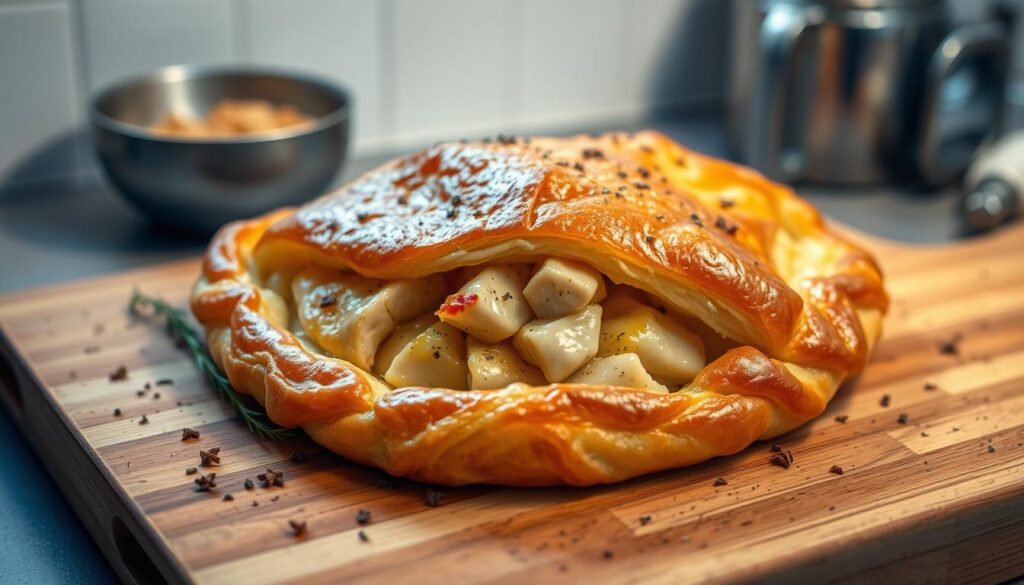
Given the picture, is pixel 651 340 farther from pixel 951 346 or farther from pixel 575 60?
pixel 575 60

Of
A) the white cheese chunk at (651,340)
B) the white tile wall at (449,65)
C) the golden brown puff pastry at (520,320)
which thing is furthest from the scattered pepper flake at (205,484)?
the white tile wall at (449,65)

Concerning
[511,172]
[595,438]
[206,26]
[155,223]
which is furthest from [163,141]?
[595,438]

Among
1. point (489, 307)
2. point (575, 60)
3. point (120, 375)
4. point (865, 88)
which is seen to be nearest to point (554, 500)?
point (489, 307)

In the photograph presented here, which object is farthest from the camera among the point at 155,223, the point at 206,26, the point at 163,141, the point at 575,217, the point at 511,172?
the point at 206,26

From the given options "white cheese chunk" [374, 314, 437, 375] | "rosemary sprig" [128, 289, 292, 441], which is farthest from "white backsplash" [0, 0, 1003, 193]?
"white cheese chunk" [374, 314, 437, 375]

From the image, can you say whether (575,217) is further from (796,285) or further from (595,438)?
(796,285)

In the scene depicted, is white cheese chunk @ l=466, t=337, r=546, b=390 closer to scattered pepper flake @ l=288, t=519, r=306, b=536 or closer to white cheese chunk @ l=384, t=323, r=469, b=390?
white cheese chunk @ l=384, t=323, r=469, b=390

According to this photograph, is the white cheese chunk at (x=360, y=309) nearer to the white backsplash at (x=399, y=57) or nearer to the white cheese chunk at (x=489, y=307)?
the white cheese chunk at (x=489, y=307)
